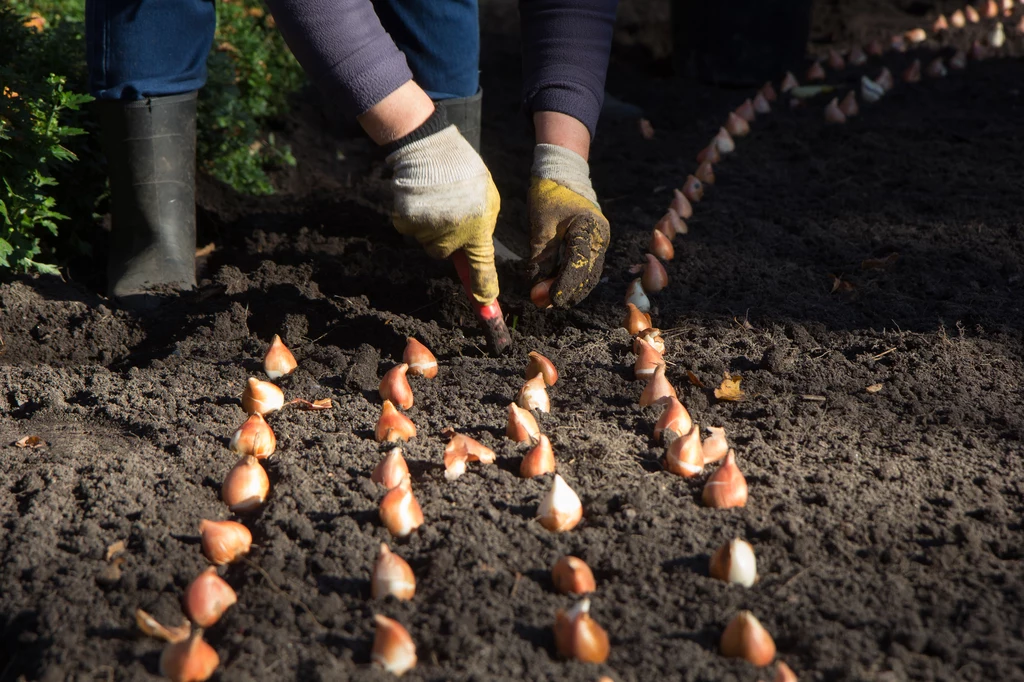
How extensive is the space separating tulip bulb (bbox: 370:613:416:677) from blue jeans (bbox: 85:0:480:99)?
203 centimetres

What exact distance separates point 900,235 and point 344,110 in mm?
2011

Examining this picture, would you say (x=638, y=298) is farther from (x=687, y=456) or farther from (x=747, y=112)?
(x=747, y=112)

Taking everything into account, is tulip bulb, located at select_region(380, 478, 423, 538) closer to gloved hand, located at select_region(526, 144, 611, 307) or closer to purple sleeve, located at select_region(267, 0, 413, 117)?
gloved hand, located at select_region(526, 144, 611, 307)

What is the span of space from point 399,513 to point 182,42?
1794 millimetres

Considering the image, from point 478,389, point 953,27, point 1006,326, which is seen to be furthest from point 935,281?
point 953,27

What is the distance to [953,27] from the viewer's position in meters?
6.18

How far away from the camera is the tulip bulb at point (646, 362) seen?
2355mm

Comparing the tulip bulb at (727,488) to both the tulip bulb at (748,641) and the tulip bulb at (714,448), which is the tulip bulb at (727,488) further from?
the tulip bulb at (748,641)

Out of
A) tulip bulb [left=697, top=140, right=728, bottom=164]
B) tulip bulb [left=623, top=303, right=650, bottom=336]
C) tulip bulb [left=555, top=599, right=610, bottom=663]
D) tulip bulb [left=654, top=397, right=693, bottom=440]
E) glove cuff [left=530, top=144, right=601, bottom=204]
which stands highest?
glove cuff [left=530, top=144, right=601, bottom=204]

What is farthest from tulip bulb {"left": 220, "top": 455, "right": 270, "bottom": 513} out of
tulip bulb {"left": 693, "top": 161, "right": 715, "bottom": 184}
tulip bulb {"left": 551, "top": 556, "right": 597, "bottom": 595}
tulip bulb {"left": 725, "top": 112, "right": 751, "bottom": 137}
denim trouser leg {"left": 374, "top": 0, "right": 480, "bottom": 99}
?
tulip bulb {"left": 725, "top": 112, "right": 751, "bottom": 137}

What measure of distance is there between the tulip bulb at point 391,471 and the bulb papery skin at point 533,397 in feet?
1.28

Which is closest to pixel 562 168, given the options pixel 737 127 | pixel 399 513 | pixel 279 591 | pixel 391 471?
pixel 391 471

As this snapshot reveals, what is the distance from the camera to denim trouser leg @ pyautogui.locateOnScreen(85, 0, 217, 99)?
107 inches

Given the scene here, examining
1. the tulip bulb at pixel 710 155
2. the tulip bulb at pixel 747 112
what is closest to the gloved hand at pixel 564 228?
the tulip bulb at pixel 710 155
